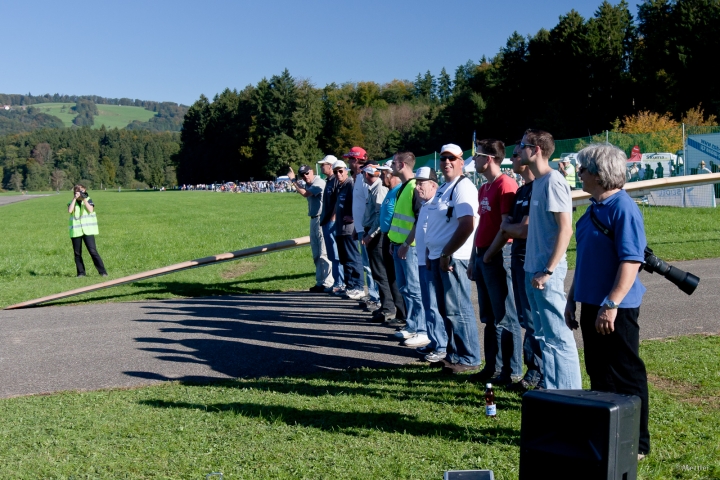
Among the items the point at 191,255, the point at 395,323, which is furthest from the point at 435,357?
the point at 191,255

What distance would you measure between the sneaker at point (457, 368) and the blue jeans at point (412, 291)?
1513 millimetres

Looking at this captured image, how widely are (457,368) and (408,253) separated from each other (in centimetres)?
192

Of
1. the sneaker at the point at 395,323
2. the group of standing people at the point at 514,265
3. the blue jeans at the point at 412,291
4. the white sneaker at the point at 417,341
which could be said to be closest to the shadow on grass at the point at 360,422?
the group of standing people at the point at 514,265

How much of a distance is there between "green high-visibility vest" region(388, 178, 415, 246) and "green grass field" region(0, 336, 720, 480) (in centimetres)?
193

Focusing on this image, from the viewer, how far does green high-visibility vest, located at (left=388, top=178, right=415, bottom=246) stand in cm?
866

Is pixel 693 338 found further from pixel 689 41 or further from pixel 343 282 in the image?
pixel 689 41

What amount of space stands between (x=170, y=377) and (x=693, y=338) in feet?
18.0

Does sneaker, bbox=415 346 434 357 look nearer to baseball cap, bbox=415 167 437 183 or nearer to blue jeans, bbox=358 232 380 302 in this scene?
baseball cap, bbox=415 167 437 183

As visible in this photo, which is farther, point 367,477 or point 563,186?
point 563,186

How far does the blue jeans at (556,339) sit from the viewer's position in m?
5.31

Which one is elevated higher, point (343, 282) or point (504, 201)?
point (504, 201)

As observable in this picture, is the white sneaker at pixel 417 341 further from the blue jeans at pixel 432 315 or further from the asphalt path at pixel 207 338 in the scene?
the blue jeans at pixel 432 315

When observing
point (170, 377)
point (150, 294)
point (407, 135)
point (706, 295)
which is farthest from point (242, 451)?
point (407, 135)

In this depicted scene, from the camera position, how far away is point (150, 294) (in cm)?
1431
